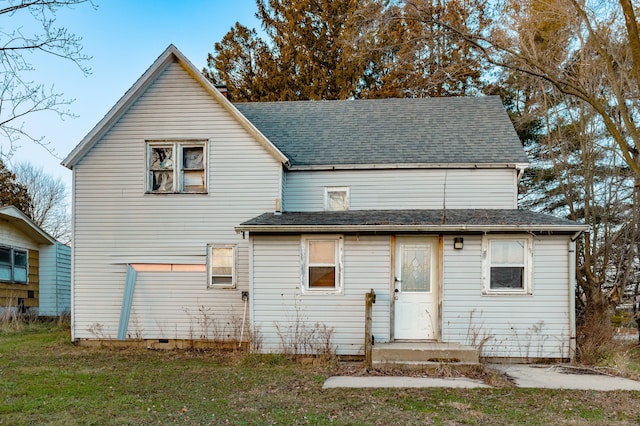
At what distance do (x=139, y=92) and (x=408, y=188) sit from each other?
697 centimetres

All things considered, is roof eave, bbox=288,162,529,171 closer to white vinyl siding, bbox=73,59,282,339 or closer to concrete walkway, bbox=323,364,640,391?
white vinyl siding, bbox=73,59,282,339

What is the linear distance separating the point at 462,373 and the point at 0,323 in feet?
43.9

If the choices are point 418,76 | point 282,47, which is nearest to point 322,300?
point 418,76

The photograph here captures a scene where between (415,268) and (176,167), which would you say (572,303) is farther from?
(176,167)

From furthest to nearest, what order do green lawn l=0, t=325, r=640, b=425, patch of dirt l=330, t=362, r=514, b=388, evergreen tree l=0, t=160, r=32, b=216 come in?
1. evergreen tree l=0, t=160, r=32, b=216
2. patch of dirt l=330, t=362, r=514, b=388
3. green lawn l=0, t=325, r=640, b=425

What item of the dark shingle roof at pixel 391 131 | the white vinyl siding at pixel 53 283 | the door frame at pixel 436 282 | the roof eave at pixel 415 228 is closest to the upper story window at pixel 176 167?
the dark shingle roof at pixel 391 131

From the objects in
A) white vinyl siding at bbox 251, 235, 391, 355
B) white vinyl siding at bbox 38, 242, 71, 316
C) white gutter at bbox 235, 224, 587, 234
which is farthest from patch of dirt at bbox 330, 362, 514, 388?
white vinyl siding at bbox 38, 242, 71, 316

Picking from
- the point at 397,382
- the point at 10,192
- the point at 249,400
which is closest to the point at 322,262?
the point at 397,382

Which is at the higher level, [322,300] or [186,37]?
[186,37]

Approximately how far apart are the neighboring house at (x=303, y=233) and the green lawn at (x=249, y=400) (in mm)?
1892

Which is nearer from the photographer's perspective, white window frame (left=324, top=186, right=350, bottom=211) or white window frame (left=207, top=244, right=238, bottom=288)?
white window frame (left=207, top=244, right=238, bottom=288)

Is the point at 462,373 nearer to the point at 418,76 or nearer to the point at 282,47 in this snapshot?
the point at 418,76

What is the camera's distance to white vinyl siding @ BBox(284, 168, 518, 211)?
1160 cm

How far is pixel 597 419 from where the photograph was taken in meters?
5.86
